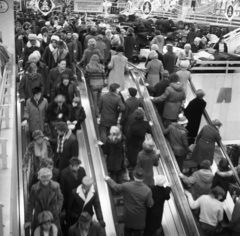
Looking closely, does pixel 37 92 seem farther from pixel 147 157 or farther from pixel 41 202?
pixel 41 202

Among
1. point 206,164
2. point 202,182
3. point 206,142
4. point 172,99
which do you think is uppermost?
point 172,99

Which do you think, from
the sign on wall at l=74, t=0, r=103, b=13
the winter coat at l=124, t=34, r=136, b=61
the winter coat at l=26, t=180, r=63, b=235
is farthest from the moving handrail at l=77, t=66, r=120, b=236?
the sign on wall at l=74, t=0, r=103, b=13

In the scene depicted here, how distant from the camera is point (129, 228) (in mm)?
6270

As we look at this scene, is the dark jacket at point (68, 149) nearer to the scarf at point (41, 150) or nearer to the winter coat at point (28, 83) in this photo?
the scarf at point (41, 150)

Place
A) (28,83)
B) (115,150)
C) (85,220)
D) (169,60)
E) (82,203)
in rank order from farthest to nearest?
(169,60) → (28,83) → (115,150) → (82,203) → (85,220)

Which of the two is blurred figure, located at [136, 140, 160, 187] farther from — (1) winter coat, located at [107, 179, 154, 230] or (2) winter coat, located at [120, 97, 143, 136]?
(2) winter coat, located at [120, 97, 143, 136]

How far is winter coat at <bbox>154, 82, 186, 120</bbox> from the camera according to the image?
849cm

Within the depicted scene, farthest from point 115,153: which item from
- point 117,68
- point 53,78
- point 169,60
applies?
point 169,60

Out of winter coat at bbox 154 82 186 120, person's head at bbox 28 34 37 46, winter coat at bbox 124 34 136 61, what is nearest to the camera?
winter coat at bbox 154 82 186 120

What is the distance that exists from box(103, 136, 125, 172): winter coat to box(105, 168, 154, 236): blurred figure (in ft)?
2.47

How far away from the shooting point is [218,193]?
6082 mm

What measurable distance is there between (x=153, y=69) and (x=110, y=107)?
8.29 ft

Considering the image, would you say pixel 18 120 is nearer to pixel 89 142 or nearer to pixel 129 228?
pixel 89 142

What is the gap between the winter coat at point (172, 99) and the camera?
849cm
